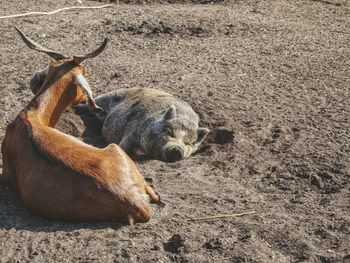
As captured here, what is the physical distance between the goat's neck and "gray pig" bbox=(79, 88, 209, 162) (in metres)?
1.26

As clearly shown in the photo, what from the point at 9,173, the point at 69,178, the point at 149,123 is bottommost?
the point at 149,123

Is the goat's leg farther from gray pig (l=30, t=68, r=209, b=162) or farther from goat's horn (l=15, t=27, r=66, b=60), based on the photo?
gray pig (l=30, t=68, r=209, b=162)

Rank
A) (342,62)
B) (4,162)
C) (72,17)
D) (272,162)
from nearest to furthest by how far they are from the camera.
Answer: (4,162)
(272,162)
(342,62)
(72,17)

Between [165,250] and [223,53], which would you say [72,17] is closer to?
[223,53]

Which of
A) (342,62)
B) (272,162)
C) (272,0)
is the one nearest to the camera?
(272,162)

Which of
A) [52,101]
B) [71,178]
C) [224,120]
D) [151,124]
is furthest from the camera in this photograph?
[224,120]

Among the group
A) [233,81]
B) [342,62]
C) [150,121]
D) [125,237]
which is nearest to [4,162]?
[125,237]

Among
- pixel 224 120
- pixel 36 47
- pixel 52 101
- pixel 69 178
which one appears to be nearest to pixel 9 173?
pixel 52 101

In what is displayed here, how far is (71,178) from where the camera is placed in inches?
205

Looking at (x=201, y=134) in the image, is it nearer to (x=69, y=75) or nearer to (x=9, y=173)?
(x=69, y=75)

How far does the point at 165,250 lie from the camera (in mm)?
5059

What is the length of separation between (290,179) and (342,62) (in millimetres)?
3726

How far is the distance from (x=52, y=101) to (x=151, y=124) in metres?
1.50

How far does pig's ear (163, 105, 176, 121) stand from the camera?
748 cm
